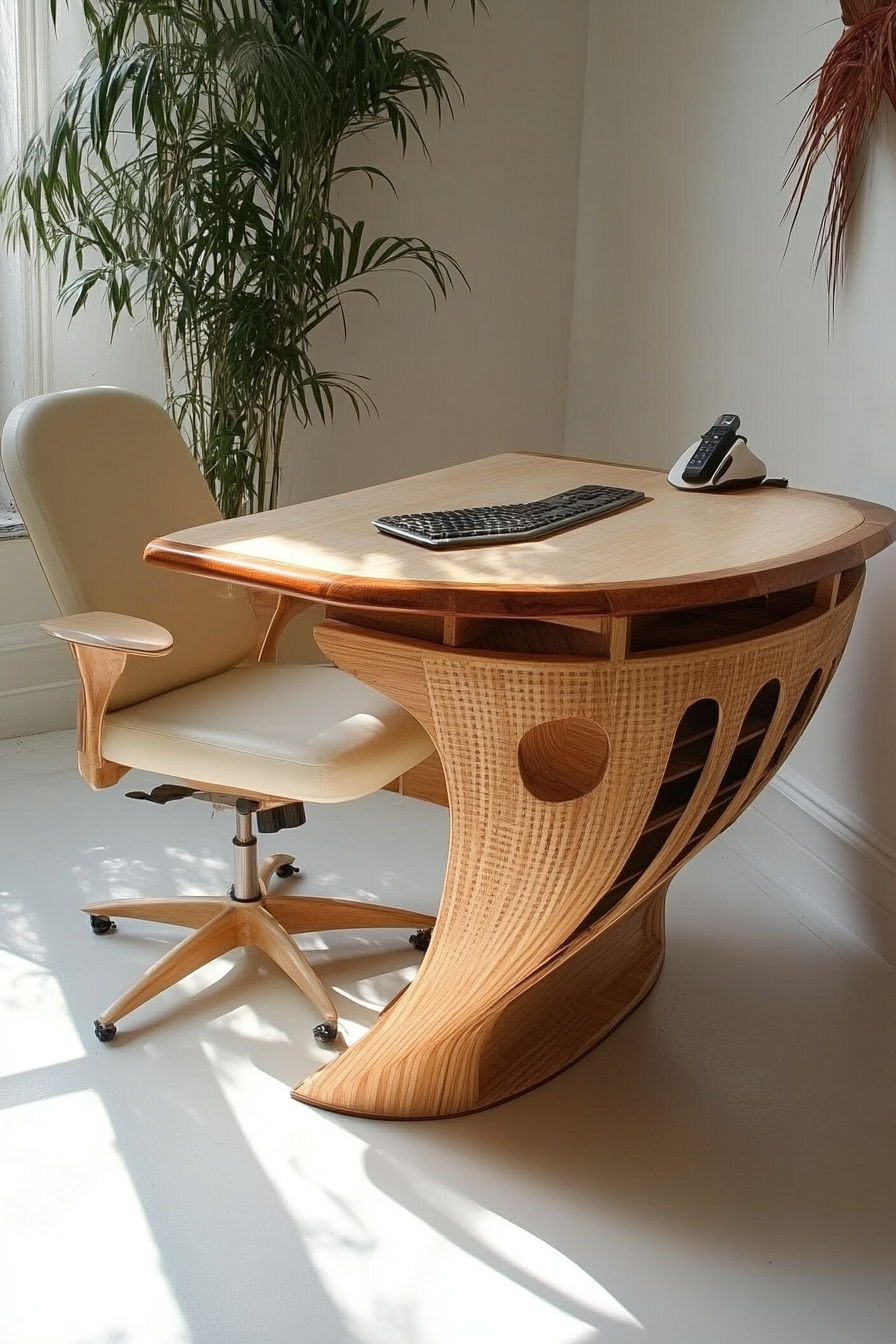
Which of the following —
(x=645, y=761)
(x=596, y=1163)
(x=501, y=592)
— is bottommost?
(x=596, y=1163)

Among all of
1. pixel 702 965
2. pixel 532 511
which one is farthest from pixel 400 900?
pixel 532 511

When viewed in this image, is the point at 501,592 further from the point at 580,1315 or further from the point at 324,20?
the point at 324,20

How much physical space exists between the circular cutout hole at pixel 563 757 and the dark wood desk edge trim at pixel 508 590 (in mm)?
269

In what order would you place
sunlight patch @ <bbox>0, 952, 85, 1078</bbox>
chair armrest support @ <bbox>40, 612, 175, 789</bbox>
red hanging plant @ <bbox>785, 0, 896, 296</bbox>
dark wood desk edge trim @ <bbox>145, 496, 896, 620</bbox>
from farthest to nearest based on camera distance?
red hanging plant @ <bbox>785, 0, 896, 296</bbox>, sunlight patch @ <bbox>0, 952, 85, 1078</bbox>, chair armrest support @ <bbox>40, 612, 175, 789</bbox>, dark wood desk edge trim @ <bbox>145, 496, 896, 620</bbox>

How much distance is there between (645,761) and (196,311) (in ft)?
6.09

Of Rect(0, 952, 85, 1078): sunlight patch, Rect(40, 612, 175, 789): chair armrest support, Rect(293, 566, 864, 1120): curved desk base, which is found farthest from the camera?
Rect(0, 952, 85, 1078): sunlight patch

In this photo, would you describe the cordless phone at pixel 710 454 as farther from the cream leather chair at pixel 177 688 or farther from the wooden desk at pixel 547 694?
the cream leather chair at pixel 177 688

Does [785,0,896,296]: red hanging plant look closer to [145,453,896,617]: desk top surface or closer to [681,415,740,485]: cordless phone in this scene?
[681,415,740,485]: cordless phone

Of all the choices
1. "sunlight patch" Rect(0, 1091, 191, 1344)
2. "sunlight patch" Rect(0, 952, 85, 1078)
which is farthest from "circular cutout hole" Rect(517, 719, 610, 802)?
"sunlight patch" Rect(0, 952, 85, 1078)

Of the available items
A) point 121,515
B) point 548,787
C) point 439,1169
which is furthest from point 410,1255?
point 121,515

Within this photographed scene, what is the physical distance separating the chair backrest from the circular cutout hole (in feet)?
2.45

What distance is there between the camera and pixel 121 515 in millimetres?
2283

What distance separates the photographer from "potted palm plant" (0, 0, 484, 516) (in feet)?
9.57

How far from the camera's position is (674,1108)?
6.85 feet
